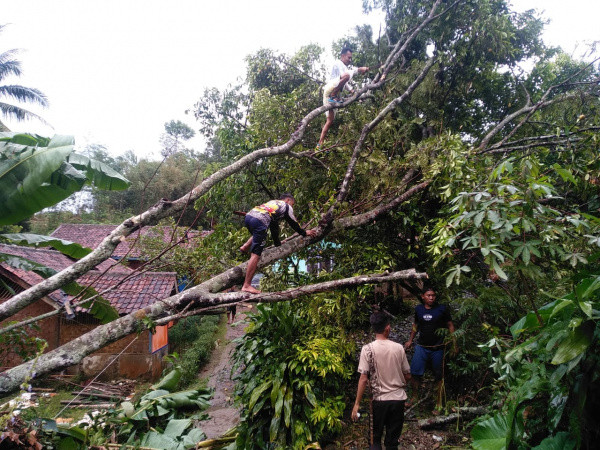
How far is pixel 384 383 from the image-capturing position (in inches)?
128

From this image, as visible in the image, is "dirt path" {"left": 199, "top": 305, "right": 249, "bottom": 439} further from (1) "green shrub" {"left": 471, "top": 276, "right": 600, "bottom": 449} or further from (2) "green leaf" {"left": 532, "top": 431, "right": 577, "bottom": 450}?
(2) "green leaf" {"left": 532, "top": 431, "right": 577, "bottom": 450}

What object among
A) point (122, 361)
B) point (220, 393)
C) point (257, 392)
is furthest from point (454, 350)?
point (122, 361)

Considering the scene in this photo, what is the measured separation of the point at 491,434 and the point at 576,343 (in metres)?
1.35

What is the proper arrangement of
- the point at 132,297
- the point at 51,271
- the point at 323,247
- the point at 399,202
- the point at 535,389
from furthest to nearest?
the point at 132,297, the point at 323,247, the point at 399,202, the point at 51,271, the point at 535,389

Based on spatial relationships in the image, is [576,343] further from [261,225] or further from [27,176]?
[27,176]

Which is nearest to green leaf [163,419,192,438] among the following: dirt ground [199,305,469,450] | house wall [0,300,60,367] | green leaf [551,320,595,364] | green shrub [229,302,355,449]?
green shrub [229,302,355,449]

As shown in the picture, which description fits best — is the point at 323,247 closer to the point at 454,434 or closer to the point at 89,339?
the point at 454,434

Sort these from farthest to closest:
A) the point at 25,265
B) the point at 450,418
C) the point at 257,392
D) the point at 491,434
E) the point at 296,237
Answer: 1. the point at 296,237
2. the point at 450,418
3. the point at 257,392
4. the point at 25,265
5. the point at 491,434

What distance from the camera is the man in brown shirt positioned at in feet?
10.6

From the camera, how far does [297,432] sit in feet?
12.8

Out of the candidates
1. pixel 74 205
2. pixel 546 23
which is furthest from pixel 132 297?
pixel 74 205

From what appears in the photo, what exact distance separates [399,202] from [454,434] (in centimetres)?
312

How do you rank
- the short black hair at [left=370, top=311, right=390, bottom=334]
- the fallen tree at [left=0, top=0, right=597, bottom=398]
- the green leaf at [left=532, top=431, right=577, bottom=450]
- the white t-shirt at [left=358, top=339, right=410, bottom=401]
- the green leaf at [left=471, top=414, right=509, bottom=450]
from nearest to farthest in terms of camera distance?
the green leaf at [left=532, top=431, right=577, bottom=450]
the green leaf at [left=471, top=414, right=509, bottom=450]
the fallen tree at [left=0, top=0, right=597, bottom=398]
the white t-shirt at [left=358, top=339, right=410, bottom=401]
the short black hair at [left=370, top=311, right=390, bottom=334]

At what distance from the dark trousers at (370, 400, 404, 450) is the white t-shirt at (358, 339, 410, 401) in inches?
2.6
